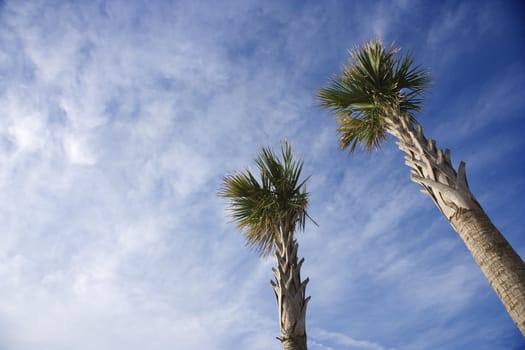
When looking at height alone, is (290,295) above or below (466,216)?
above

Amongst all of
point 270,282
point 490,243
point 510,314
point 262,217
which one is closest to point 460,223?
point 490,243

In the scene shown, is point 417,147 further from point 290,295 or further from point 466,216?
point 290,295

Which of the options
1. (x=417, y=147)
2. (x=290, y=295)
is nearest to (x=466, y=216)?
(x=417, y=147)

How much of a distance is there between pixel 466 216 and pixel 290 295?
10.1 feet

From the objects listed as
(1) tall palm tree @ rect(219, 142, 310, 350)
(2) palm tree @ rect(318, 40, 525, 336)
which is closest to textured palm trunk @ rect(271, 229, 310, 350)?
(1) tall palm tree @ rect(219, 142, 310, 350)

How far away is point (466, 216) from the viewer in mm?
3705

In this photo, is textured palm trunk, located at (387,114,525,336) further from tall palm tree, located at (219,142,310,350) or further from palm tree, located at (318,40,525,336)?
tall palm tree, located at (219,142,310,350)

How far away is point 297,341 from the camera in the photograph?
4.87 metres

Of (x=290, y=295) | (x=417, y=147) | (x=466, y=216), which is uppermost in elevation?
(x=417, y=147)

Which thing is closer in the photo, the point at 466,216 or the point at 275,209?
the point at 466,216

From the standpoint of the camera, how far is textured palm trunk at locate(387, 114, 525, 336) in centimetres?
304

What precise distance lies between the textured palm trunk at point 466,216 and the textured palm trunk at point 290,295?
107 inches

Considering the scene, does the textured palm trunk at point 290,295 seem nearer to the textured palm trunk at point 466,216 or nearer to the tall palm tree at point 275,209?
the tall palm tree at point 275,209

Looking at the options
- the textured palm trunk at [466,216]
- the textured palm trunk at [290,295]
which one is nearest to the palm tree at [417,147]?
the textured palm trunk at [466,216]
